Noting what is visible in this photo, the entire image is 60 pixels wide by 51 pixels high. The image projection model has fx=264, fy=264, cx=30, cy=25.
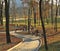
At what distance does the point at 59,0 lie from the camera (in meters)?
51.9

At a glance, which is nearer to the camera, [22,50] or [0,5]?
[22,50]

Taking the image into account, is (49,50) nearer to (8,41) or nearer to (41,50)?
(41,50)

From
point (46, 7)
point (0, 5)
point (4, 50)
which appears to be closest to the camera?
point (4, 50)

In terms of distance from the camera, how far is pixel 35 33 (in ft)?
113

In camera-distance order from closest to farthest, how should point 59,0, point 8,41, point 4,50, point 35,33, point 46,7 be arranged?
point 4,50, point 8,41, point 35,33, point 59,0, point 46,7

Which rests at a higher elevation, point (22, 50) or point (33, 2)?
point (33, 2)

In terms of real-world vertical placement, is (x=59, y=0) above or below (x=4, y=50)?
above

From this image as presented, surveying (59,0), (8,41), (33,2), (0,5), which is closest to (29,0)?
(33,2)

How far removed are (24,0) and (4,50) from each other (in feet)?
114

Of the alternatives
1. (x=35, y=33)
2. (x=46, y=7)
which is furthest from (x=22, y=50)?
(x=46, y=7)

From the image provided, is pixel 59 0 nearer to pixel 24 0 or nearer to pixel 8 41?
pixel 24 0

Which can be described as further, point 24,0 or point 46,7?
point 46,7

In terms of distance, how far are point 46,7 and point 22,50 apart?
45.0m

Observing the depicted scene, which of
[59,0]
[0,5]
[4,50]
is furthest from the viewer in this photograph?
[0,5]
